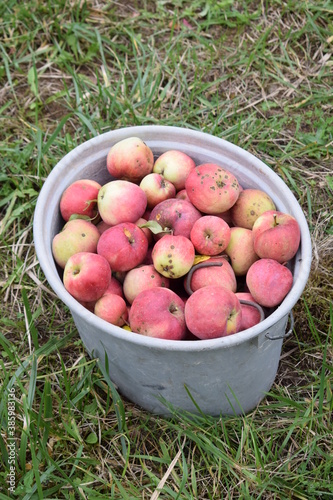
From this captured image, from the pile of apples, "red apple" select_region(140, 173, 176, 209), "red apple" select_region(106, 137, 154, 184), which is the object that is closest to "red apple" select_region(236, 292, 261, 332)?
the pile of apples

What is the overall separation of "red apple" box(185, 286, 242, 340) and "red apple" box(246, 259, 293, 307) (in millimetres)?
138

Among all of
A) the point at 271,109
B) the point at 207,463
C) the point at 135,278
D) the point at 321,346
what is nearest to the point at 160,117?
the point at 271,109

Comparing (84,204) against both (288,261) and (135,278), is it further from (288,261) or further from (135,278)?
(288,261)

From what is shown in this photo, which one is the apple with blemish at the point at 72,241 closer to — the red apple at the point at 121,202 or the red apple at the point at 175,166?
the red apple at the point at 121,202

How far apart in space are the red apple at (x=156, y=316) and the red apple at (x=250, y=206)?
531mm

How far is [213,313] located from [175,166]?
2.61 feet

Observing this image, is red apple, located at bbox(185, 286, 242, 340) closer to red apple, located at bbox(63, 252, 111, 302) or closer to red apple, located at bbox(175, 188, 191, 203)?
red apple, located at bbox(63, 252, 111, 302)

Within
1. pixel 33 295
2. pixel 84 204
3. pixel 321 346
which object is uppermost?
pixel 84 204

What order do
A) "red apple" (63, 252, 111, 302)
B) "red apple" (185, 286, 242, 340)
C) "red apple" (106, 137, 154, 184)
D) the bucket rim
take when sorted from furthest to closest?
1. "red apple" (106, 137, 154, 184)
2. "red apple" (63, 252, 111, 302)
3. "red apple" (185, 286, 242, 340)
4. the bucket rim

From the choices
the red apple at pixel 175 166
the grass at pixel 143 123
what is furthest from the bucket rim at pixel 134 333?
the grass at pixel 143 123

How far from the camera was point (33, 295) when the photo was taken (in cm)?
263

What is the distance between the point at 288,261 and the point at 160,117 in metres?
1.42

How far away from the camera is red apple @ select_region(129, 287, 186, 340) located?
1.86 metres

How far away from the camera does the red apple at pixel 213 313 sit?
5.96ft
